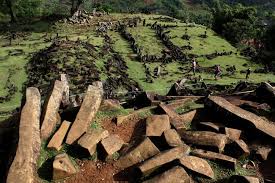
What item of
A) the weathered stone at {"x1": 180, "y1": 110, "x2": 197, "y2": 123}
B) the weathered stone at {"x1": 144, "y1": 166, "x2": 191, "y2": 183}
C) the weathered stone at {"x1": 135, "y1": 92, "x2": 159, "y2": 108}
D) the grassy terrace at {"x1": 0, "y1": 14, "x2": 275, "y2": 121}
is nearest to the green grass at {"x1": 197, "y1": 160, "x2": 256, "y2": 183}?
the weathered stone at {"x1": 144, "y1": 166, "x2": 191, "y2": 183}

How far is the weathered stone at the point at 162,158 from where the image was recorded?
15.5 m

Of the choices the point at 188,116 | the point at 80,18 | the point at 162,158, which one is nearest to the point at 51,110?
the point at 162,158

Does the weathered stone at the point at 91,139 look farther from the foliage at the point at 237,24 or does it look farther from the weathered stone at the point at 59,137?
the foliage at the point at 237,24

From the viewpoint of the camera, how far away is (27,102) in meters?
18.0

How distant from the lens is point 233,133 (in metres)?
18.0

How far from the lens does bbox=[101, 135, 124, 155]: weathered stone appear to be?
16.4m

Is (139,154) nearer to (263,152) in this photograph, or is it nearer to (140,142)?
(140,142)

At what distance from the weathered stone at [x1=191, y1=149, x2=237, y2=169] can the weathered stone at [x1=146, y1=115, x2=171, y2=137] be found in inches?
64.9

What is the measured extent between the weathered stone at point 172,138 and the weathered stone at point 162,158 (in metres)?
0.40

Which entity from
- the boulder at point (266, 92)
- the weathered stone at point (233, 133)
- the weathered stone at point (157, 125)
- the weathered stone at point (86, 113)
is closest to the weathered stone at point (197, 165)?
the weathered stone at point (157, 125)

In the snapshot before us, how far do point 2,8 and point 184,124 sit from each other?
66882 mm

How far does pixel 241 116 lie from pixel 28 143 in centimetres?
861

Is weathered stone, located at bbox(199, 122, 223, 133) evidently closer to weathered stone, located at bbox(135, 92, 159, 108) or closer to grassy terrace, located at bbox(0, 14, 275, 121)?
weathered stone, located at bbox(135, 92, 159, 108)

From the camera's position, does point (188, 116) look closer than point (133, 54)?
Yes
